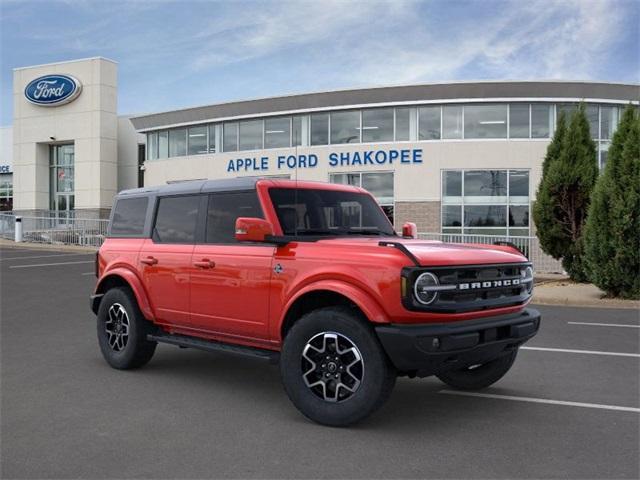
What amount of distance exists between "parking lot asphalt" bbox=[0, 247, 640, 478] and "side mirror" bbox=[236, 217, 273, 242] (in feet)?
4.55

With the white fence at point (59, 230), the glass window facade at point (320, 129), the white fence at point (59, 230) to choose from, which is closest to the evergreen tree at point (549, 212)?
the glass window facade at point (320, 129)

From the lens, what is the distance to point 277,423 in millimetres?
4832

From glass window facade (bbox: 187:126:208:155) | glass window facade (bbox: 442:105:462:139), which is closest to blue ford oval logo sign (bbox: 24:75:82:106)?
glass window facade (bbox: 187:126:208:155)

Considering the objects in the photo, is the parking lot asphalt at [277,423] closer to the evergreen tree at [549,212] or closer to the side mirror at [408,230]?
the side mirror at [408,230]

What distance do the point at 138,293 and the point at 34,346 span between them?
232 centimetres

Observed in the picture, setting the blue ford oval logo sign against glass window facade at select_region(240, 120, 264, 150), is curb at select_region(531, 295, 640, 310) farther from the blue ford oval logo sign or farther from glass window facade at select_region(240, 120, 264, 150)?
the blue ford oval logo sign

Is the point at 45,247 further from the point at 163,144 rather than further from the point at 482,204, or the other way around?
the point at 482,204

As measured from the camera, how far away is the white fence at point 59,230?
31.7 meters

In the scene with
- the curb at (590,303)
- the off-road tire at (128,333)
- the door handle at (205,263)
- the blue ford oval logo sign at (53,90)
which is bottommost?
the curb at (590,303)

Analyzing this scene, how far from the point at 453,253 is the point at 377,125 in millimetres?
23396

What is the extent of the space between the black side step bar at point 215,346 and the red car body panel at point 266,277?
0.22 ft

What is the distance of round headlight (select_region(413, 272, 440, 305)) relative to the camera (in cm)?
446

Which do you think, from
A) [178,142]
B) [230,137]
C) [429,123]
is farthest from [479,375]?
[178,142]

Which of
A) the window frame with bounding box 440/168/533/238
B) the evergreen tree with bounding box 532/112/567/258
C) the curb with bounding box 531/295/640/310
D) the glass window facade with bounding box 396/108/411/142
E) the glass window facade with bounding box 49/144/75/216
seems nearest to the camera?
the curb with bounding box 531/295/640/310
